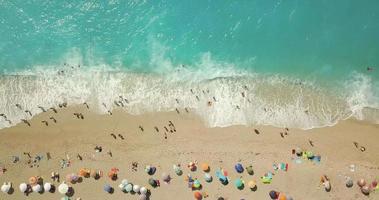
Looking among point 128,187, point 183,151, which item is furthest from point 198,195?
point 128,187

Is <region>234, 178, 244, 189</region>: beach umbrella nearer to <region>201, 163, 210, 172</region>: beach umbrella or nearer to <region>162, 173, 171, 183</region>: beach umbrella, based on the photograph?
<region>201, 163, 210, 172</region>: beach umbrella

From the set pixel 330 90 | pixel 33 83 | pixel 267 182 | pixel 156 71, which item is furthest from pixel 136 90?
pixel 330 90

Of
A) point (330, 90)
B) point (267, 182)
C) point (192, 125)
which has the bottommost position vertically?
point (267, 182)

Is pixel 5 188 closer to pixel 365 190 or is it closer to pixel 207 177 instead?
pixel 207 177

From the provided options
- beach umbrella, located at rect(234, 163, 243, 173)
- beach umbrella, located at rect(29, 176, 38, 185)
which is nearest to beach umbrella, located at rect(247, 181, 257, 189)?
beach umbrella, located at rect(234, 163, 243, 173)

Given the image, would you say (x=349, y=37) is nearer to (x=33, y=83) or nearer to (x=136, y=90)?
(x=136, y=90)

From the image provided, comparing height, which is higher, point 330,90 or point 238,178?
point 330,90

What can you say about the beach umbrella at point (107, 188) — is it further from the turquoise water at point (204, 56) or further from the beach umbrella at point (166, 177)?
the turquoise water at point (204, 56)
